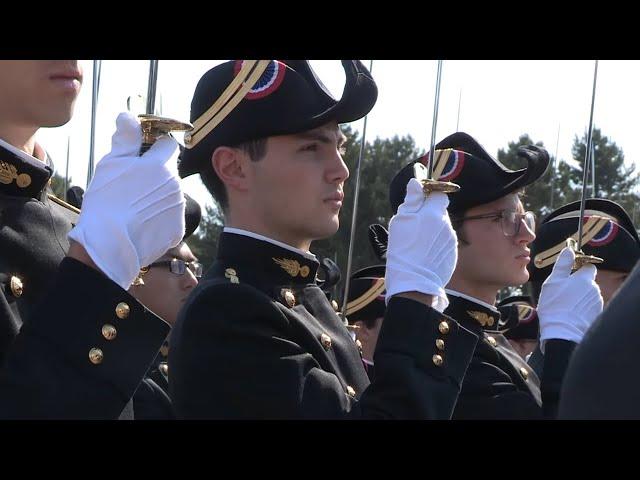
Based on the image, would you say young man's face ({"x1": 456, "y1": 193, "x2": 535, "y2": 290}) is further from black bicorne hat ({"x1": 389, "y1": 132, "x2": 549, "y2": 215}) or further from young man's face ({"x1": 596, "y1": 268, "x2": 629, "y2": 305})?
young man's face ({"x1": 596, "y1": 268, "x2": 629, "y2": 305})

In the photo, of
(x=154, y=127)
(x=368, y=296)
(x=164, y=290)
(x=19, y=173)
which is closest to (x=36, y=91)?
(x=19, y=173)

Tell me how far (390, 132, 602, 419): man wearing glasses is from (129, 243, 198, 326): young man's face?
120 cm

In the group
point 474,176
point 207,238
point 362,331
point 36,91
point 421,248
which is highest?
point 36,91

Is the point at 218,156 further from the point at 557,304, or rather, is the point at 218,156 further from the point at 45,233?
the point at 557,304

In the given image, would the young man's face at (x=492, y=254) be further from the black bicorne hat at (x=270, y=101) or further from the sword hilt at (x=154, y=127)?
the sword hilt at (x=154, y=127)

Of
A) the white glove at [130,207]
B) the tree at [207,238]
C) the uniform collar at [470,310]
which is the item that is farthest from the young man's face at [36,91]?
the tree at [207,238]

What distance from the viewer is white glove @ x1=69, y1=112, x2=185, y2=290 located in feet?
10.4

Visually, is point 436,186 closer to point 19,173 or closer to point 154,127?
point 154,127

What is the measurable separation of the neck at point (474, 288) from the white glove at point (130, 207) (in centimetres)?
247

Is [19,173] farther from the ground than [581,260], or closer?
farther from the ground

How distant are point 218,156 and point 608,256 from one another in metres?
3.42

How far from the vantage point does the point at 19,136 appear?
3.47 m

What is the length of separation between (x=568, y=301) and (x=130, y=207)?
3277mm

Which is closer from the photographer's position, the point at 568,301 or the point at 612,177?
the point at 568,301
